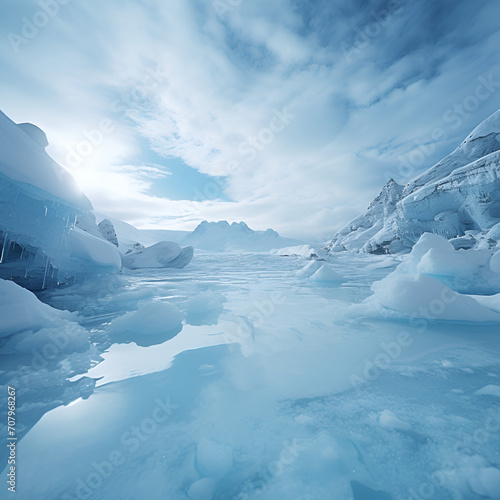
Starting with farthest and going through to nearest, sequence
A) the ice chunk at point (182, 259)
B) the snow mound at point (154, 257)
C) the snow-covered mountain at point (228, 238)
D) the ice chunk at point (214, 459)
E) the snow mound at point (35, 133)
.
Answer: the snow-covered mountain at point (228, 238) → the ice chunk at point (182, 259) → the snow mound at point (154, 257) → the snow mound at point (35, 133) → the ice chunk at point (214, 459)

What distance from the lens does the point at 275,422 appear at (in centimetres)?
168

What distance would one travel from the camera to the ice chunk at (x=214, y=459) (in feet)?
4.32

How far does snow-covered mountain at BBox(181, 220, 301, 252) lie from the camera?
16700 centimetres

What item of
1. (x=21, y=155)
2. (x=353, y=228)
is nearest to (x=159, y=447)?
(x=21, y=155)

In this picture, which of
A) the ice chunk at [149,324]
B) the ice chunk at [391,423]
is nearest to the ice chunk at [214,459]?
the ice chunk at [391,423]

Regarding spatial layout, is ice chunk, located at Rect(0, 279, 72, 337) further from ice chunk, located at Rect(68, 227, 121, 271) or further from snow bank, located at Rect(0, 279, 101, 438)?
ice chunk, located at Rect(68, 227, 121, 271)

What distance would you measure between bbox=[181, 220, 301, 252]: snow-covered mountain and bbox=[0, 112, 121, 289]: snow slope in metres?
154

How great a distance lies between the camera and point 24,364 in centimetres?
241

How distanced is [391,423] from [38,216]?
7.30 metres

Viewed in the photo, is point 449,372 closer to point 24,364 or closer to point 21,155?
point 24,364

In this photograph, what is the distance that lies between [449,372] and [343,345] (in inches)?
42.0

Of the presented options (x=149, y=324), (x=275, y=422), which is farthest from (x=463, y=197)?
(x=149, y=324)

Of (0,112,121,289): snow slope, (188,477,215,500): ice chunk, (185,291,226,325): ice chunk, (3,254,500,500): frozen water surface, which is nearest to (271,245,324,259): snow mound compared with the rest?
(185,291,226,325): ice chunk

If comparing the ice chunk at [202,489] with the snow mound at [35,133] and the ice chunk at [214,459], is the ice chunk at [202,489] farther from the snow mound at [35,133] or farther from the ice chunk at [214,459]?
the snow mound at [35,133]
